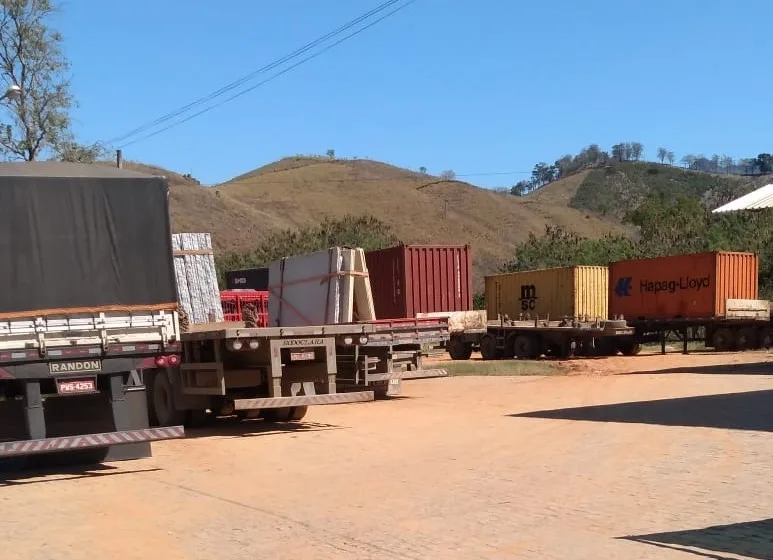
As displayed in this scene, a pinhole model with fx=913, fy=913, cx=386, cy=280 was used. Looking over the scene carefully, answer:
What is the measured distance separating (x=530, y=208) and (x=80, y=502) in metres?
114

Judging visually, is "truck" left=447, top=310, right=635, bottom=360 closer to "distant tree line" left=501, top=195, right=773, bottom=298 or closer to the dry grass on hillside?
"distant tree line" left=501, top=195, right=773, bottom=298

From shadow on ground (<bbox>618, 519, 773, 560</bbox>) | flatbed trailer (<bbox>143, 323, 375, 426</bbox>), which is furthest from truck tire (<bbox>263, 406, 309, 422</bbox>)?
shadow on ground (<bbox>618, 519, 773, 560</bbox>)

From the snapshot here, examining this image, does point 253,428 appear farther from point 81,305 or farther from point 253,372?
point 81,305

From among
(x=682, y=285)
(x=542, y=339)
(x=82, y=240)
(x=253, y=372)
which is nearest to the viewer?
(x=82, y=240)

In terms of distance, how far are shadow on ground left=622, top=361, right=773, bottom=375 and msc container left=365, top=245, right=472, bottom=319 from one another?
567 centimetres

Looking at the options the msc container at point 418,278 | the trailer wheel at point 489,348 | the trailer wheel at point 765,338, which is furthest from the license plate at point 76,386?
the trailer wheel at point 765,338

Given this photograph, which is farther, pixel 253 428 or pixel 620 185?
pixel 620 185

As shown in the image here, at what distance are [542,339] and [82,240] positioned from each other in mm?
26006

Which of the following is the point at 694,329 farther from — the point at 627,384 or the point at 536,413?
the point at 536,413

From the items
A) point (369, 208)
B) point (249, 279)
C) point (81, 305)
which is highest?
point (369, 208)

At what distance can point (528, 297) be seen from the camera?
38.7 meters

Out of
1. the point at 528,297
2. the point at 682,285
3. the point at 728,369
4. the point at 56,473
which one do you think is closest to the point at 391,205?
the point at 528,297

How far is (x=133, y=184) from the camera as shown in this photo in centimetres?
1110

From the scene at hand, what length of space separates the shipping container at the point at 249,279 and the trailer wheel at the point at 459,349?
30.4ft
